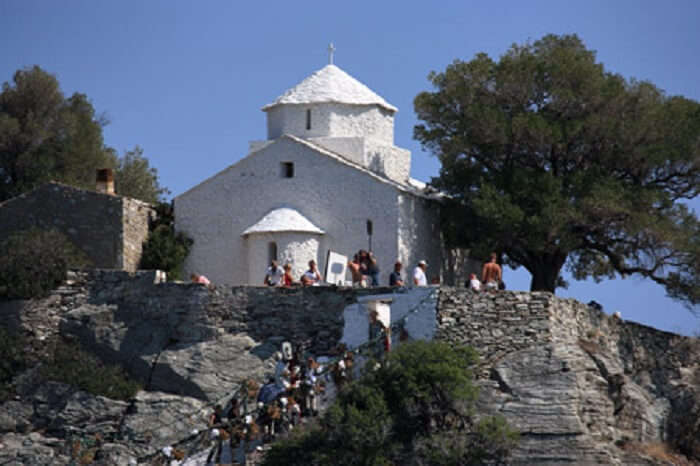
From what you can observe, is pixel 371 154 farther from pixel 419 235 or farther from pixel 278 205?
pixel 419 235

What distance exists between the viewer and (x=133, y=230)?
44.4 meters

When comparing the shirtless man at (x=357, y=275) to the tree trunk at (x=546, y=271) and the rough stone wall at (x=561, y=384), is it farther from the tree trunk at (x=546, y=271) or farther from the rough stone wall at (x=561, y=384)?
the tree trunk at (x=546, y=271)

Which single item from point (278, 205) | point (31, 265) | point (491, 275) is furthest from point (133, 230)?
point (491, 275)

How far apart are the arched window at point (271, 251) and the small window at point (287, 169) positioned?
2594mm

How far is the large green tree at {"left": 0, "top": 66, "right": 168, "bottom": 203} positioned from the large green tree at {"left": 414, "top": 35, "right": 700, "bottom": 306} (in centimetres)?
1393

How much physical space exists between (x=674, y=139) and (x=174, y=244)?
15.1m

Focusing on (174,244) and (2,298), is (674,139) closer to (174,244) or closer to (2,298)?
(174,244)

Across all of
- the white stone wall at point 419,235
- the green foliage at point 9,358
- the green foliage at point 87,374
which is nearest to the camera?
the green foliage at point 87,374

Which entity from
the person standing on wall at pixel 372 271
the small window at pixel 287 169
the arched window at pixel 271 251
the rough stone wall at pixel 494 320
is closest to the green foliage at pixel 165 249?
the arched window at pixel 271 251

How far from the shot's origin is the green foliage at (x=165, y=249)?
44688 millimetres

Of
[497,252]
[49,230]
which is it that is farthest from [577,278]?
[49,230]

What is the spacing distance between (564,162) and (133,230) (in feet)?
42.3

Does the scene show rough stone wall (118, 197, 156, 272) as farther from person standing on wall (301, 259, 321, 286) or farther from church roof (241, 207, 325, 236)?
person standing on wall (301, 259, 321, 286)

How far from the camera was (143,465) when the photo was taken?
1454 inches
